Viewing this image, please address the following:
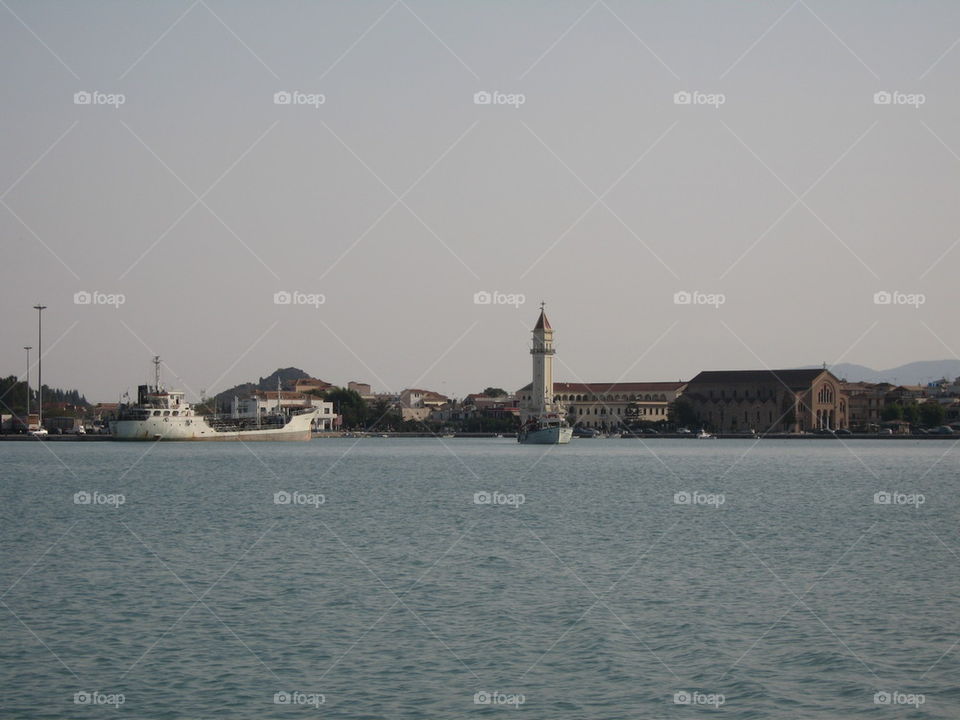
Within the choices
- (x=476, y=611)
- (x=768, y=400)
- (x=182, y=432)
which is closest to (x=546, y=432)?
(x=182, y=432)

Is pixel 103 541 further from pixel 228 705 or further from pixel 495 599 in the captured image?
pixel 228 705

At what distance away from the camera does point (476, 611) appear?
19.7 metres

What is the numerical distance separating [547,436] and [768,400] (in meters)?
61.1

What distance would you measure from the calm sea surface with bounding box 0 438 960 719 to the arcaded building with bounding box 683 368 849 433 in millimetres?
141769

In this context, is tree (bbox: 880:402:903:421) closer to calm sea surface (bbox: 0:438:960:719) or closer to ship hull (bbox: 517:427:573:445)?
ship hull (bbox: 517:427:573:445)

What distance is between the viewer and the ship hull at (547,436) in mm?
134750

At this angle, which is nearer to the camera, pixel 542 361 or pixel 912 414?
pixel 542 361

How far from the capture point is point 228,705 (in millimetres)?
14086

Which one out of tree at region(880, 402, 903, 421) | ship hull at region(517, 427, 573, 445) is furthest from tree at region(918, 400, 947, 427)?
ship hull at region(517, 427, 573, 445)

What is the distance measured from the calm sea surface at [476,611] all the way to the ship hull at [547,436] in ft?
305

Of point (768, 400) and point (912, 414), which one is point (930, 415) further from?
point (768, 400)

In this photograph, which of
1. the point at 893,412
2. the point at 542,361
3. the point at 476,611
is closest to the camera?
the point at 476,611

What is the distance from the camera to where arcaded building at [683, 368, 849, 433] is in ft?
586

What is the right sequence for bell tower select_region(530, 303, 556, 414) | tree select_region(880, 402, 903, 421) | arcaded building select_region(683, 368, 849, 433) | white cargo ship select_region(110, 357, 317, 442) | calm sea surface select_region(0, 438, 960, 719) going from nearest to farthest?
calm sea surface select_region(0, 438, 960, 719)
white cargo ship select_region(110, 357, 317, 442)
bell tower select_region(530, 303, 556, 414)
arcaded building select_region(683, 368, 849, 433)
tree select_region(880, 402, 903, 421)
